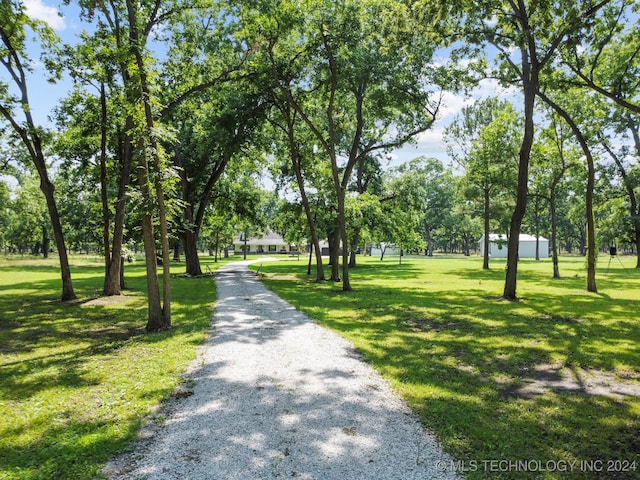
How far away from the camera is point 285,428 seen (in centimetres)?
439

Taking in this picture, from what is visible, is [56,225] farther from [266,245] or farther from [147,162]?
[266,245]

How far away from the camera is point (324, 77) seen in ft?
59.7

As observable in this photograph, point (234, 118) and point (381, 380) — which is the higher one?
point (234, 118)

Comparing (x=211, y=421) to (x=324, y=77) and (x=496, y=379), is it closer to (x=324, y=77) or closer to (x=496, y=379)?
(x=496, y=379)

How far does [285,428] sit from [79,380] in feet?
12.6

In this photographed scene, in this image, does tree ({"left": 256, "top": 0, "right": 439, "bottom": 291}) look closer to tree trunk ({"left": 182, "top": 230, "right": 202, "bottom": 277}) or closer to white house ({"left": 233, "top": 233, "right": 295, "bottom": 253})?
tree trunk ({"left": 182, "top": 230, "right": 202, "bottom": 277})

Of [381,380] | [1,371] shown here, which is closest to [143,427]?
[381,380]

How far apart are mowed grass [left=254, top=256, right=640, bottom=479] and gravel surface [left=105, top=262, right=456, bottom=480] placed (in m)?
0.46

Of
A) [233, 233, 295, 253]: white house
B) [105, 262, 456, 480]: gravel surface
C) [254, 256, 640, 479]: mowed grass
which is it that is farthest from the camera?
[233, 233, 295, 253]: white house

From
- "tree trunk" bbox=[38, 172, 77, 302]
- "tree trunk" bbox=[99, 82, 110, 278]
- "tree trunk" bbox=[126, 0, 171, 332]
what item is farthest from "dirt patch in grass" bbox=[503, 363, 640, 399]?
"tree trunk" bbox=[99, 82, 110, 278]

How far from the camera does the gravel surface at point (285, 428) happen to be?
142 inches

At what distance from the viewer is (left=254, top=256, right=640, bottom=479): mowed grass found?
3.95m

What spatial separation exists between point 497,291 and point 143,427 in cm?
1597

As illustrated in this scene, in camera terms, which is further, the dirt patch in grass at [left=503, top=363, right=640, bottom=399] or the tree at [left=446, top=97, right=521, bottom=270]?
the tree at [left=446, top=97, right=521, bottom=270]
